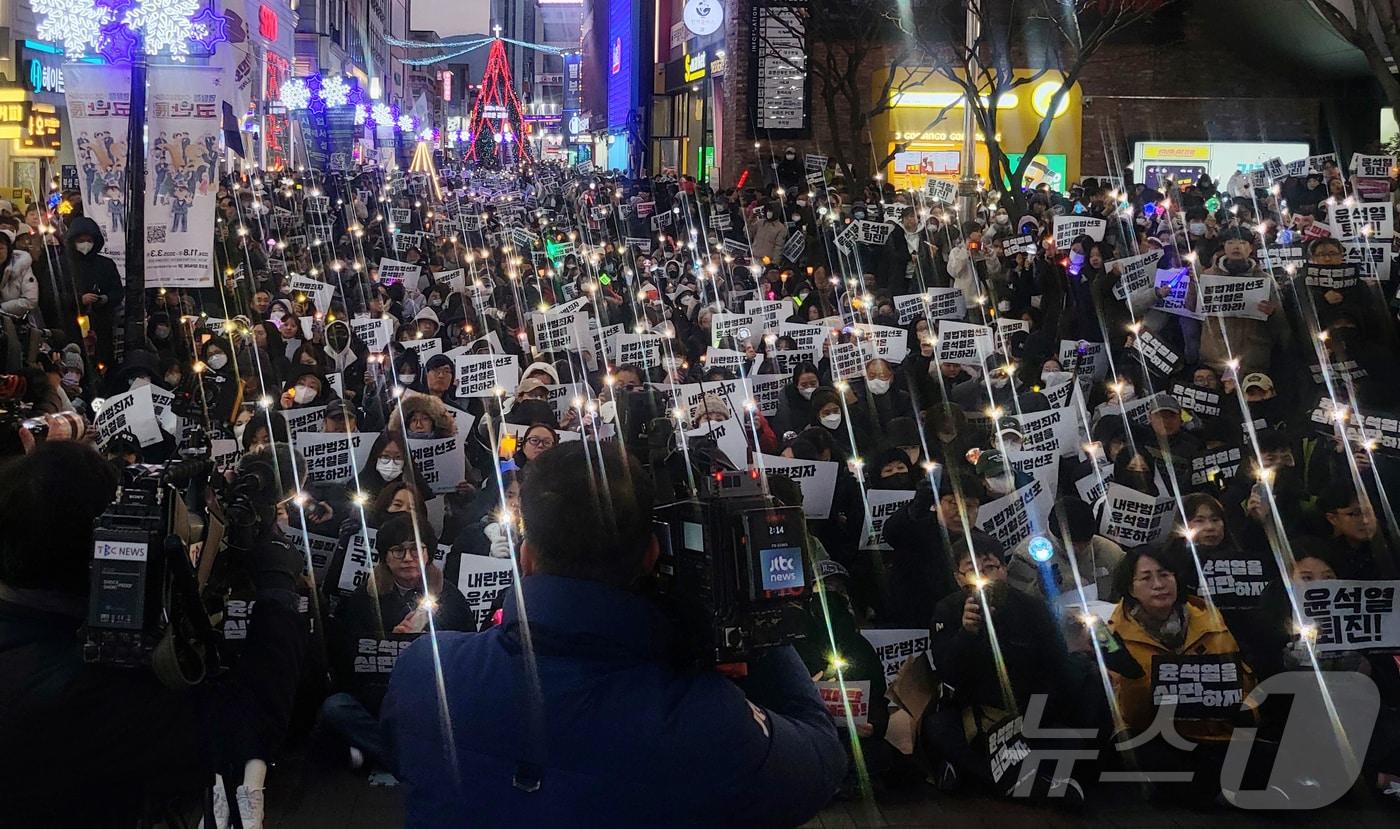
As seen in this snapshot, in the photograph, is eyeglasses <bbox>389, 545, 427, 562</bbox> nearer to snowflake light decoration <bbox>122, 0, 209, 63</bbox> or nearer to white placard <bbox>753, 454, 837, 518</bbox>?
white placard <bbox>753, 454, 837, 518</bbox>

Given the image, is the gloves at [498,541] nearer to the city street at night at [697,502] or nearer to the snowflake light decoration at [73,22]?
the city street at night at [697,502]

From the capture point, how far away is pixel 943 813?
620 cm

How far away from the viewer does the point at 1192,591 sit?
22.8 ft

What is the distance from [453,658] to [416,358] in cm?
1006

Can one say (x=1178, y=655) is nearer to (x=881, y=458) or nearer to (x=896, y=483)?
(x=896, y=483)

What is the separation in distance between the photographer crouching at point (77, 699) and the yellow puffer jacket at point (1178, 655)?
4495 millimetres

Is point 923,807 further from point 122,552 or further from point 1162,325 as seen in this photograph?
point 1162,325

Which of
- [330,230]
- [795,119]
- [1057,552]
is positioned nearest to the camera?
[1057,552]

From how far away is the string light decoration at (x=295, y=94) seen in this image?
54875 millimetres

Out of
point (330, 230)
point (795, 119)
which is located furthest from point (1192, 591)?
point (795, 119)

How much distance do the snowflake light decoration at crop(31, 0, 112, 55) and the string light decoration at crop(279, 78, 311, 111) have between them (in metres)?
42.1

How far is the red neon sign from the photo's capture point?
6419 cm

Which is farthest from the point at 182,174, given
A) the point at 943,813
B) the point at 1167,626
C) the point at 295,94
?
the point at 295,94

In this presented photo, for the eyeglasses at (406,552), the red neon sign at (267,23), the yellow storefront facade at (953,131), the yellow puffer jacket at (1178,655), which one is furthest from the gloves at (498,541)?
the red neon sign at (267,23)
